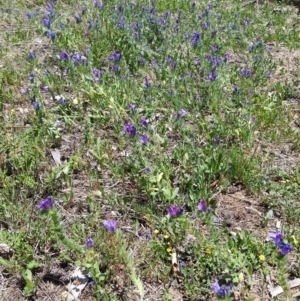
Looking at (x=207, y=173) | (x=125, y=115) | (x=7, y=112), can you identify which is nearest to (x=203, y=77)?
(x=125, y=115)

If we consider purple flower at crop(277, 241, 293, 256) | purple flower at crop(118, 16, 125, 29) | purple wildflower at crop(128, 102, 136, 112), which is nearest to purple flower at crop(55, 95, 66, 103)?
purple wildflower at crop(128, 102, 136, 112)

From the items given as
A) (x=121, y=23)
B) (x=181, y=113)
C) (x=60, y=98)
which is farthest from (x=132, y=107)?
(x=121, y=23)

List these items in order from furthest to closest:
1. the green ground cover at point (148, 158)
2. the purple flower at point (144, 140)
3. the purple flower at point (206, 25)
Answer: the purple flower at point (206, 25) → the purple flower at point (144, 140) → the green ground cover at point (148, 158)

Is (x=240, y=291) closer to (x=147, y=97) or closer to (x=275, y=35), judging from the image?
(x=147, y=97)

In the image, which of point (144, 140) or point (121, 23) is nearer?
point (144, 140)

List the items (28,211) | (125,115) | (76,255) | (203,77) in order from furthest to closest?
(203,77) < (125,115) < (28,211) < (76,255)

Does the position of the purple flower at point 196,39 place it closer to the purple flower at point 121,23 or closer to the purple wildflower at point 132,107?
the purple flower at point 121,23

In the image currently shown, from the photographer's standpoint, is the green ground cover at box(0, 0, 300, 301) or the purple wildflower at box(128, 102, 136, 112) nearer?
the green ground cover at box(0, 0, 300, 301)

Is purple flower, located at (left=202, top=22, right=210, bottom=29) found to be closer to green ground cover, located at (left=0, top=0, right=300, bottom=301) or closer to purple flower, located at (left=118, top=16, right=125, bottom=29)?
green ground cover, located at (left=0, top=0, right=300, bottom=301)

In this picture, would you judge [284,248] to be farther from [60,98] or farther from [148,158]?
[60,98]

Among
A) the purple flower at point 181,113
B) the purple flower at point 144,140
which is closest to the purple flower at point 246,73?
the purple flower at point 181,113

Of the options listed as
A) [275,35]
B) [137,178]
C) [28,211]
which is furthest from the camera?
[275,35]

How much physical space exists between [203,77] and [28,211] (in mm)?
2538

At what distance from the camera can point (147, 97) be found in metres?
4.35
